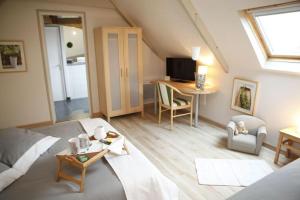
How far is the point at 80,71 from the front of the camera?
6.04 meters

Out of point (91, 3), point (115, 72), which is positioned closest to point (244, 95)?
point (115, 72)

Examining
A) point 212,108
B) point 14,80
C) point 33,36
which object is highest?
point 33,36

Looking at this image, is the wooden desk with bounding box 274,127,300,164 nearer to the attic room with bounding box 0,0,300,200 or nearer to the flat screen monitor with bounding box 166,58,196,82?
the attic room with bounding box 0,0,300,200

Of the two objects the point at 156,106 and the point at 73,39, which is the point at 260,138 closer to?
the point at 156,106

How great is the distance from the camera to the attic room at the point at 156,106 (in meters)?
1.56

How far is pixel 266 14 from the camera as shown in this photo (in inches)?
98.5

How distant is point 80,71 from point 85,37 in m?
2.09

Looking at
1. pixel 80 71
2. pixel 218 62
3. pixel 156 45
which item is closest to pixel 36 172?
pixel 218 62

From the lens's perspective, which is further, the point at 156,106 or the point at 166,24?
the point at 156,106

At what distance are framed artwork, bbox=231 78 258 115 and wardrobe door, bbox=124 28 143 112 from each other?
184 cm

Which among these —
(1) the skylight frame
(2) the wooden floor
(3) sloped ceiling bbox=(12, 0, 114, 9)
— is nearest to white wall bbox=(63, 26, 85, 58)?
(3) sloped ceiling bbox=(12, 0, 114, 9)

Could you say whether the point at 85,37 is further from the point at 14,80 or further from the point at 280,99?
the point at 280,99

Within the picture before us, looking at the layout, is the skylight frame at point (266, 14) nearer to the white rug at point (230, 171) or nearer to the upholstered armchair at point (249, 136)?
the upholstered armchair at point (249, 136)

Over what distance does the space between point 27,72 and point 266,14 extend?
12.4 feet
